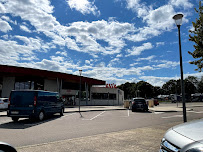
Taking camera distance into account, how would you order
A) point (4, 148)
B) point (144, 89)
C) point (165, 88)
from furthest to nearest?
point (165, 88), point (144, 89), point (4, 148)

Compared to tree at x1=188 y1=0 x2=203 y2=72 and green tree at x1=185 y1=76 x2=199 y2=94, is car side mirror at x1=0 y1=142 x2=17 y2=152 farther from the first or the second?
green tree at x1=185 y1=76 x2=199 y2=94

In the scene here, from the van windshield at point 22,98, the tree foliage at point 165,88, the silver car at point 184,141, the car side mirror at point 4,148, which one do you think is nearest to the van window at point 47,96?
the van windshield at point 22,98

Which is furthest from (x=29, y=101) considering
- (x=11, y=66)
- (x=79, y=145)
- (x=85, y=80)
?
(x=85, y=80)

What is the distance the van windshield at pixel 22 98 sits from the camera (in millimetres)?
10648

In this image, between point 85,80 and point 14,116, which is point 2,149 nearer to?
point 14,116

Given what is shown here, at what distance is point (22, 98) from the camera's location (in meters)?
10.8

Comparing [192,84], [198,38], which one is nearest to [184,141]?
[198,38]

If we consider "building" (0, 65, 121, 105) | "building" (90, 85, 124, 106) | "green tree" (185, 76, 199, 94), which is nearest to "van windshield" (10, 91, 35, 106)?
"building" (0, 65, 121, 105)

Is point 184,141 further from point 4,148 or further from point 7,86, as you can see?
point 7,86

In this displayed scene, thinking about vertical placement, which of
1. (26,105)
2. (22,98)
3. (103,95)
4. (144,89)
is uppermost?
(144,89)

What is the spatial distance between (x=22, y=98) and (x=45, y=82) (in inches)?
864

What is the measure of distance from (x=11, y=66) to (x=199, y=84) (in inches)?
3063

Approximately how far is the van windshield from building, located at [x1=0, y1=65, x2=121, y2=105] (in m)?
11.8

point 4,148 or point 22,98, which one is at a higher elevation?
point 22,98
